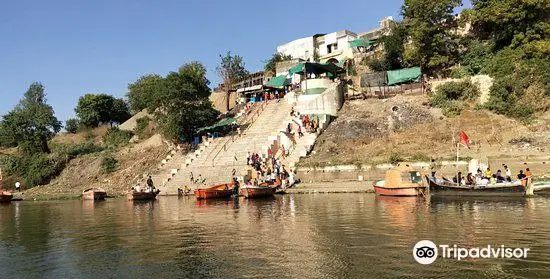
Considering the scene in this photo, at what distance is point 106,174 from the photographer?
160ft

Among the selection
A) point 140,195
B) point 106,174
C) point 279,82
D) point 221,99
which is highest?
point 221,99

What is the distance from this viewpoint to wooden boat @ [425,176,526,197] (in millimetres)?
24800

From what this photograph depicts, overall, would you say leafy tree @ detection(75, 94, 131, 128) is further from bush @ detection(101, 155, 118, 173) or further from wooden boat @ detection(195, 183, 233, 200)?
wooden boat @ detection(195, 183, 233, 200)

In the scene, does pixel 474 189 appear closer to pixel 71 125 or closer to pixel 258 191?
pixel 258 191

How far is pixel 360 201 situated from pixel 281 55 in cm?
5265

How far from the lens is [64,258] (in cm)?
1448

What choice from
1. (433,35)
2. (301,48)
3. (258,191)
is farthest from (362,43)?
(258,191)

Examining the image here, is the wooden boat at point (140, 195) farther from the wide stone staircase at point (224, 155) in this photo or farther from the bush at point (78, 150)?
the bush at point (78, 150)

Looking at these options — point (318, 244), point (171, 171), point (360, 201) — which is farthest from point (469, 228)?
point (171, 171)

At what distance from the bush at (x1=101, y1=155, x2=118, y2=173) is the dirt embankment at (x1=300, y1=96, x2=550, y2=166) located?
902 inches

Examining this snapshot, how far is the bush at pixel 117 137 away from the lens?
62109 mm

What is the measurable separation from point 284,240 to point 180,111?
34.5 meters

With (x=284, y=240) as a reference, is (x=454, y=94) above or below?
above

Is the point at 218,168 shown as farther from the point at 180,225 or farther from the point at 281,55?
the point at 281,55
